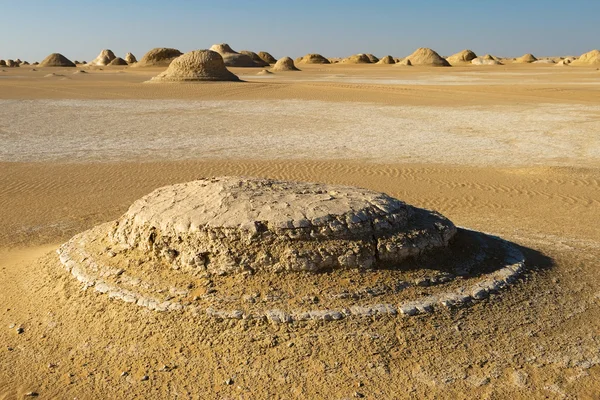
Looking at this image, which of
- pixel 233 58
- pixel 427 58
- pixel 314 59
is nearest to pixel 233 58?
pixel 233 58

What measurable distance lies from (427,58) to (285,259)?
46.3 meters

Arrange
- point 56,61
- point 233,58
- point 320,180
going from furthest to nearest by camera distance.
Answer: point 56,61, point 233,58, point 320,180

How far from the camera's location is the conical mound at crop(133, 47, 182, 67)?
1713 inches

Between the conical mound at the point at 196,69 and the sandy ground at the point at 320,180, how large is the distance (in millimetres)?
7695

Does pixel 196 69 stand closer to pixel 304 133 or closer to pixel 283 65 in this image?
pixel 304 133

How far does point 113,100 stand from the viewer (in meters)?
19.5

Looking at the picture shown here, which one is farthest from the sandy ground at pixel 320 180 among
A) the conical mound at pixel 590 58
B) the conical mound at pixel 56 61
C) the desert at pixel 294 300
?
the conical mound at pixel 56 61

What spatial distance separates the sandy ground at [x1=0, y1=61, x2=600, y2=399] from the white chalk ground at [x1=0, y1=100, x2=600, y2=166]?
69 mm

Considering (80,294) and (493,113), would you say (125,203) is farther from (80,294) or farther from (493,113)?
(493,113)

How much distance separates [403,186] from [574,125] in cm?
718

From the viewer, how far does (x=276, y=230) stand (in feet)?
12.0

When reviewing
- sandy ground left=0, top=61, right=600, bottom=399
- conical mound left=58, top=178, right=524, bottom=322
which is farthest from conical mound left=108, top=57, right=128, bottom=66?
conical mound left=58, top=178, right=524, bottom=322

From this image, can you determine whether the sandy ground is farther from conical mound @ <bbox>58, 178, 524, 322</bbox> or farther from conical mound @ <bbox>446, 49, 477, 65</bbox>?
conical mound @ <bbox>446, 49, 477, 65</bbox>

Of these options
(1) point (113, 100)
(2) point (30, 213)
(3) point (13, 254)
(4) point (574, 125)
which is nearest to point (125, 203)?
(2) point (30, 213)
